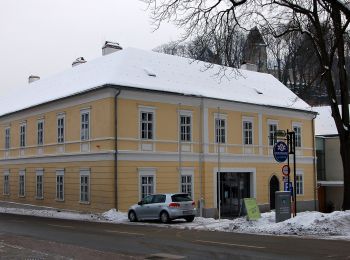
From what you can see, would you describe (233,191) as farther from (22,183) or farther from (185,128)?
A: (22,183)

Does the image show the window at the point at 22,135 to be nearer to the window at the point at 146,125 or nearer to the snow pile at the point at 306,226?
the window at the point at 146,125

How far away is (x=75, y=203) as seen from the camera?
33.4m

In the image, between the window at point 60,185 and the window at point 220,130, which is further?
the window at point 220,130

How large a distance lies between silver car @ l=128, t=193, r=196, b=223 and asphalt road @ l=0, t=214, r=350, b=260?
6.08 metres

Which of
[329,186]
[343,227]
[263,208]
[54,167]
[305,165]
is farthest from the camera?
[329,186]

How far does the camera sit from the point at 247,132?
127 ft

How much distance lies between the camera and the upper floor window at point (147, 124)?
3209 centimetres

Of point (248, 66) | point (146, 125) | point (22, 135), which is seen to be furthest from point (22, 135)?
point (248, 66)

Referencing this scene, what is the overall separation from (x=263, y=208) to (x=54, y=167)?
15.4m

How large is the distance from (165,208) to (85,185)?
8374 millimetres

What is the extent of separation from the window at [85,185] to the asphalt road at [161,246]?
12.5 metres

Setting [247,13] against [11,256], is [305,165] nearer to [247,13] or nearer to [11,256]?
[247,13]

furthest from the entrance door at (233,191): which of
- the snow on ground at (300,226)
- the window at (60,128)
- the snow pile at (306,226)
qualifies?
the snow pile at (306,226)

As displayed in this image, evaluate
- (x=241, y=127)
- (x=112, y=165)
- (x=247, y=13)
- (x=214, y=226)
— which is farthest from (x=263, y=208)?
(x=247, y=13)
